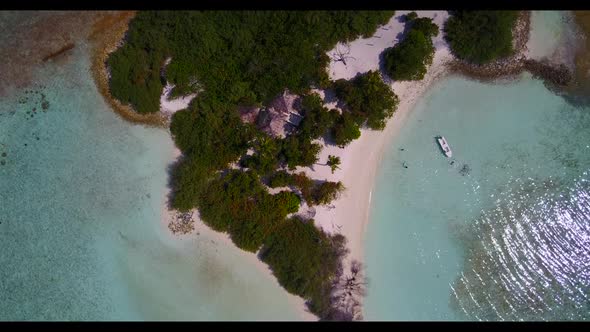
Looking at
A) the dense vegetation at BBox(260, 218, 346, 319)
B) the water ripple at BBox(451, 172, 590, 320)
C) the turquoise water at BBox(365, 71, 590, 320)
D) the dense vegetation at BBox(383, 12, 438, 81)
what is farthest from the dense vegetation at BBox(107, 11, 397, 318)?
the water ripple at BBox(451, 172, 590, 320)

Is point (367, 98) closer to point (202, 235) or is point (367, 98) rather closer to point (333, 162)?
point (333, 162)

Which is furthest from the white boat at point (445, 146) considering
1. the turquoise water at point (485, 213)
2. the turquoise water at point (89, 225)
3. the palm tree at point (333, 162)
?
the turquoise water at point (89, 225)

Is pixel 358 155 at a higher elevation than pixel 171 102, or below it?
higher

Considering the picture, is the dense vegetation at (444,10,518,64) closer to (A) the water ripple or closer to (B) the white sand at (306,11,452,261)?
(B) the white sand at (306,11,452,261)

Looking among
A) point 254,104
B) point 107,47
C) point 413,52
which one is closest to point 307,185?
point 254,104

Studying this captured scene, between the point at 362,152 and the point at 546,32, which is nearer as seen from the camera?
the point at 362,152

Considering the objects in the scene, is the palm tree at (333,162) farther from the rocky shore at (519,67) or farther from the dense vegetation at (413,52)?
the rocky shore at (519,67)
